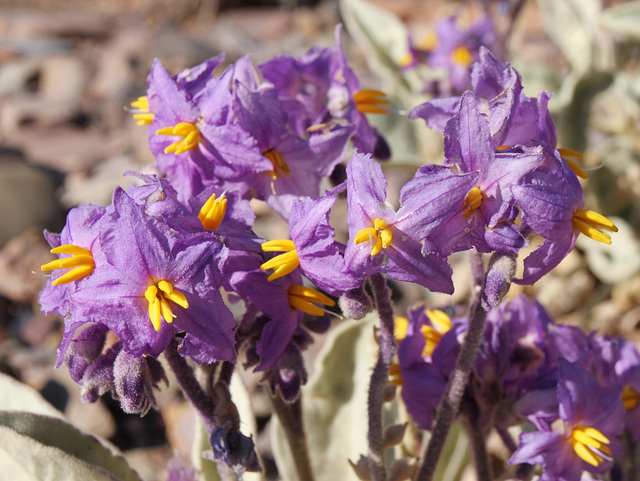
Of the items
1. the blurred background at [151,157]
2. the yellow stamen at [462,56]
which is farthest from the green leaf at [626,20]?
the yellow stamen at [462,56]

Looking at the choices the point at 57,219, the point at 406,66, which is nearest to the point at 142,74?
the point at 57,219

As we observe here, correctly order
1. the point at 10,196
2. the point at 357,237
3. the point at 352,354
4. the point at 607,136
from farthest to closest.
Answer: the point at 607,136
the point at 10,196
the point at 352,354
the point at 357,237

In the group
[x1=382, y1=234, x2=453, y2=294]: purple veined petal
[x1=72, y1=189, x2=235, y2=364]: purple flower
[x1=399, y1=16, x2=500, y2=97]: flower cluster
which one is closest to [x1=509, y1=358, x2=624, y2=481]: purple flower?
[x1=382, y1=234, x2=453, y2=294]: purple veined petal

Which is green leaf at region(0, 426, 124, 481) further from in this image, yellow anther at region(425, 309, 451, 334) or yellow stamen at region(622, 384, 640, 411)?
yellow stamen at region(622, 384, 640, 411)

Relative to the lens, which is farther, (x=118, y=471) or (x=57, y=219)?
(x=57, y=219)

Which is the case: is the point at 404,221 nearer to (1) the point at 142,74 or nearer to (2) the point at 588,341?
(2) the point at 588,341

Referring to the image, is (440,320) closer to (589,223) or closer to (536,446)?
(536,446)

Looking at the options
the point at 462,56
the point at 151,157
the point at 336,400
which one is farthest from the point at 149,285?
the point at 151,157
